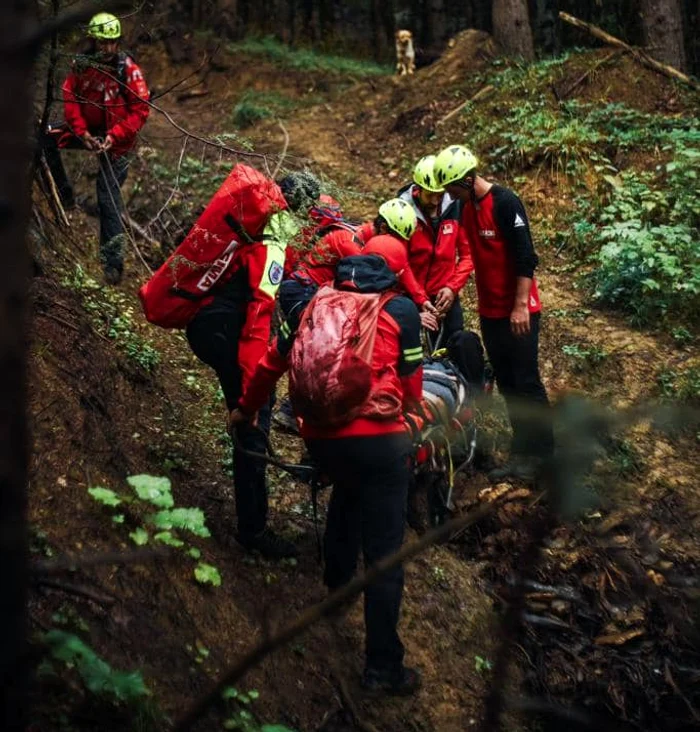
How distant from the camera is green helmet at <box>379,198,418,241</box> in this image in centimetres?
643

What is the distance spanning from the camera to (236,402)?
502cm

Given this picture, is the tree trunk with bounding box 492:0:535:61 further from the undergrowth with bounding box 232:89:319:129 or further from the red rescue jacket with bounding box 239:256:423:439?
the red rescue jacket with bounding box 239:256:423:439

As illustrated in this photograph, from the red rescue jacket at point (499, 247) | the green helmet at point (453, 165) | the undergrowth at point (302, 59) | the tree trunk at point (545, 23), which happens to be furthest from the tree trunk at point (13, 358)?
the tree trunk at point (545, 23)

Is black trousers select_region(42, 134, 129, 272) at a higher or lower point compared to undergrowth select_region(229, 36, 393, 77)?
lower

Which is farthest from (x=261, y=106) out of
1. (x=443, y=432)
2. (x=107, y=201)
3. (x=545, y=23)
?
(x=443, y=432)

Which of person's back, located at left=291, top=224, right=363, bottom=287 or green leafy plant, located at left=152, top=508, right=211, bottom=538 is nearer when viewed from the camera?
green leafy plant, located at left=152, top=508, right=211, bottom=538

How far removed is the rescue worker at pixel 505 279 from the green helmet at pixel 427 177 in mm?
442

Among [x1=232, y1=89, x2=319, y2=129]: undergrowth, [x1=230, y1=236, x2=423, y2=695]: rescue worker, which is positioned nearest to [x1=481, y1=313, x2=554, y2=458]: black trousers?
[x1=230, y1=236, x2=423, y2=695]: rescue worker

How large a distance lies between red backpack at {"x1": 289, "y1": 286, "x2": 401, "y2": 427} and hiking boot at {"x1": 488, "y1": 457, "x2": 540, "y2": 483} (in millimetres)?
2696

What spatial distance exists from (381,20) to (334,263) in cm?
1599

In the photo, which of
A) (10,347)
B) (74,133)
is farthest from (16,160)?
(74,133)

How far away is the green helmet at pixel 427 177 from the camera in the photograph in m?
6.70

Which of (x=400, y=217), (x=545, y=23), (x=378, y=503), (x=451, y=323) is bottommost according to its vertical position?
(x=378, y=503)

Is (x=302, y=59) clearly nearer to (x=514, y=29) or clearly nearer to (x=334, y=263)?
(x=514, y=29)
